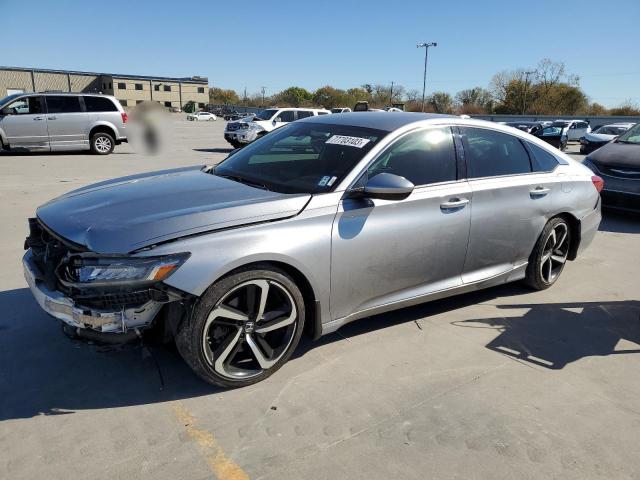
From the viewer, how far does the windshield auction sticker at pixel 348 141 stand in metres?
3.66

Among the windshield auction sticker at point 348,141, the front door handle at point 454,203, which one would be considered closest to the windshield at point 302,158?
the windshield auction sticker at point 348,141

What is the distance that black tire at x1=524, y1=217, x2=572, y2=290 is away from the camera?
15.2 feet

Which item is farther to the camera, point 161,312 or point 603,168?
point 603,168

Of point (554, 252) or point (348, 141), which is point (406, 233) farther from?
point (554, 252)

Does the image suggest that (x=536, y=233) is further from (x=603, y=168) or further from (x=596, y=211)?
(x=603, y=168)

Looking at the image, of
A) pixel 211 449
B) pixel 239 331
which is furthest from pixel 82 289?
pixel 211 449

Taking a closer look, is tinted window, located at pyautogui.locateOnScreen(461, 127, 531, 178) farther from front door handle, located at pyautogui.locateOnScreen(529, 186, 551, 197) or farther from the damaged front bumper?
the damaged front bumper

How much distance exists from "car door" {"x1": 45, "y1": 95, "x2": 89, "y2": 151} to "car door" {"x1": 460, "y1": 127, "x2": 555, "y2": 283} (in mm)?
14265

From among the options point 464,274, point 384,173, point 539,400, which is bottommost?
point 539,400

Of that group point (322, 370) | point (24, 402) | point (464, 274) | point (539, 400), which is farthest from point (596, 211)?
point (24, 402)

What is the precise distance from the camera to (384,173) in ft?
11.1

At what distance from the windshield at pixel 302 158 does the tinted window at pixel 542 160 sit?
5.97 feet

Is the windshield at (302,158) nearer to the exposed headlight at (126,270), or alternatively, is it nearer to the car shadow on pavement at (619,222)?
the exposed headlight at (126,270)

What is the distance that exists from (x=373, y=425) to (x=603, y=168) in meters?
7.61
